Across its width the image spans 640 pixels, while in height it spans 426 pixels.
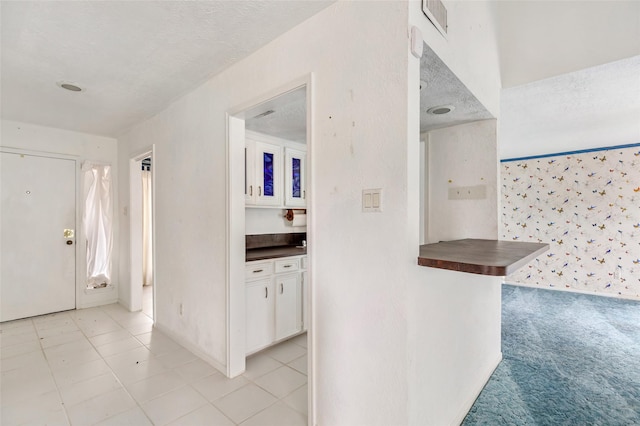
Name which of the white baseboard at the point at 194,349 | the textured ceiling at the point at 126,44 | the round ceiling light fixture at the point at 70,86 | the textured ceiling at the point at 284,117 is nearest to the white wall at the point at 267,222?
the textured ceiling at the point at 284,117

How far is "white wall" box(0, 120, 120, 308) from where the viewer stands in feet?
11.6

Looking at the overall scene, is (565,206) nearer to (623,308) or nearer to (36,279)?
(623,308)

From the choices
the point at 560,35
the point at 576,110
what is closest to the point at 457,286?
the point at 560,35

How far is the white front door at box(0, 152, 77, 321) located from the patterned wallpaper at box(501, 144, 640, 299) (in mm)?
6943

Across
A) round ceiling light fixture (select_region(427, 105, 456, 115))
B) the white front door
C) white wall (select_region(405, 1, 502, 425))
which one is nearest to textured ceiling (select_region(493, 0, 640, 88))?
white wall (select_region(405, 1, 502, 425))

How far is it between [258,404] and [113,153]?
4056 millimetres

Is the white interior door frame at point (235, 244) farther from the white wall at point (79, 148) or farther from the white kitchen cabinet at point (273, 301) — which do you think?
the white wall at point (79, 148)

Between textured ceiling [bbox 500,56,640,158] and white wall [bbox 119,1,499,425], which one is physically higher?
textured ceiling [bbox 500,56,640,158]

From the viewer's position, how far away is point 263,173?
3.24m

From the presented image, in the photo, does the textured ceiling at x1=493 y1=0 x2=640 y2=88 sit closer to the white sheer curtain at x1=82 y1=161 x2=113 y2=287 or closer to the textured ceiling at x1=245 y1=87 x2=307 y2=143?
the textured ceiling at x1=245 y1=87 x2=307 y2=143

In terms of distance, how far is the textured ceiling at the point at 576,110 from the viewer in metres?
2.42

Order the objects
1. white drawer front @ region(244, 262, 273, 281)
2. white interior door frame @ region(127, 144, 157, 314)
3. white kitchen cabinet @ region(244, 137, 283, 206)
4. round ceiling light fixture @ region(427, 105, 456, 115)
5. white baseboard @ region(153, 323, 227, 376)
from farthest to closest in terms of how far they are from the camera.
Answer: white interior door frame @ region(127, 144, 157, 314), white kitchen cabinet @ region(244, 137, 283, 206), white drawer front @ region(244, 262, 273, 281), white baseboard @ region(153, 323, 227, 376), round ceiling light fixture @ region(427, 105, 456, 115)

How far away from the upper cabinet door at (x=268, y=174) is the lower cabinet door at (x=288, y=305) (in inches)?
35.0

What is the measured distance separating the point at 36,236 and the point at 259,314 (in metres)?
3.19
